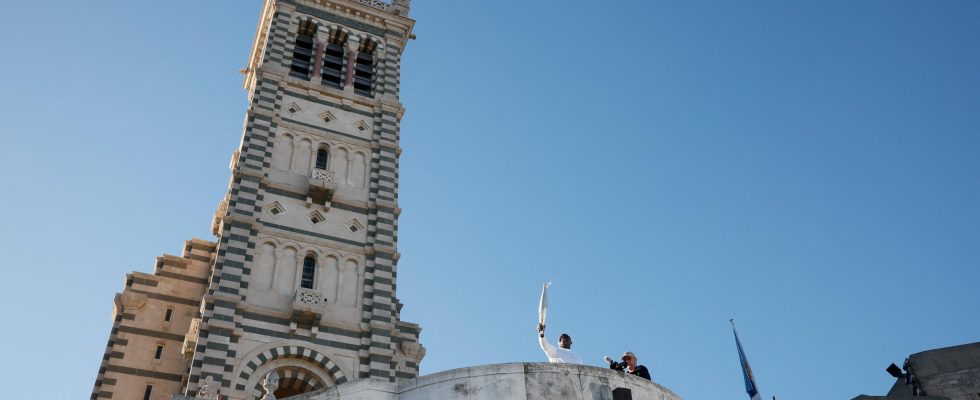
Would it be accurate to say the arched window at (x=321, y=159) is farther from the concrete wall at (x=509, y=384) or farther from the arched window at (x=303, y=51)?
the concrete wall at (x=509, y=384)

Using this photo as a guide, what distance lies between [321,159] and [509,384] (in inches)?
628

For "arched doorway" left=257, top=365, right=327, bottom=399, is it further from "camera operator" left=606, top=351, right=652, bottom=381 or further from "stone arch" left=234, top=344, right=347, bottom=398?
"camera operator" left=606, top=351, right=652, bottom=381

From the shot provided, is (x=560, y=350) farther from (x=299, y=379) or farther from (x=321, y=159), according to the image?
(x=321, y=159)

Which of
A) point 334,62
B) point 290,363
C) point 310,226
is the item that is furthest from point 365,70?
point 290,363

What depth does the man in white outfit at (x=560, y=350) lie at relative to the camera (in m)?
14.6

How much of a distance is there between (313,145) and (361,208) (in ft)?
8.92

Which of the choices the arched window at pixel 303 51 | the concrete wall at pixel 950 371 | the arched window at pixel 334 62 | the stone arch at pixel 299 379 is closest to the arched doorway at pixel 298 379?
the stone arch at pixel 299 379

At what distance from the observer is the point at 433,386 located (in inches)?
543

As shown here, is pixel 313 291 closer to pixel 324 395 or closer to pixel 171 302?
pixel 171 302

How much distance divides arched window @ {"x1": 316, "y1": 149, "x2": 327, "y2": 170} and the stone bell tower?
3cm

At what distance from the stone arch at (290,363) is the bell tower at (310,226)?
0.03 metres

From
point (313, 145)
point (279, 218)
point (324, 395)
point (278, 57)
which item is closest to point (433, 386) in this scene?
point (324, 395)

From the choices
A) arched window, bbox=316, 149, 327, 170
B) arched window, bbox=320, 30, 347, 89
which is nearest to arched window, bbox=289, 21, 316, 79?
arched window, bbox=320, 30, 347, 89

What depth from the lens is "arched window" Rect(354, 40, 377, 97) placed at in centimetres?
3147
